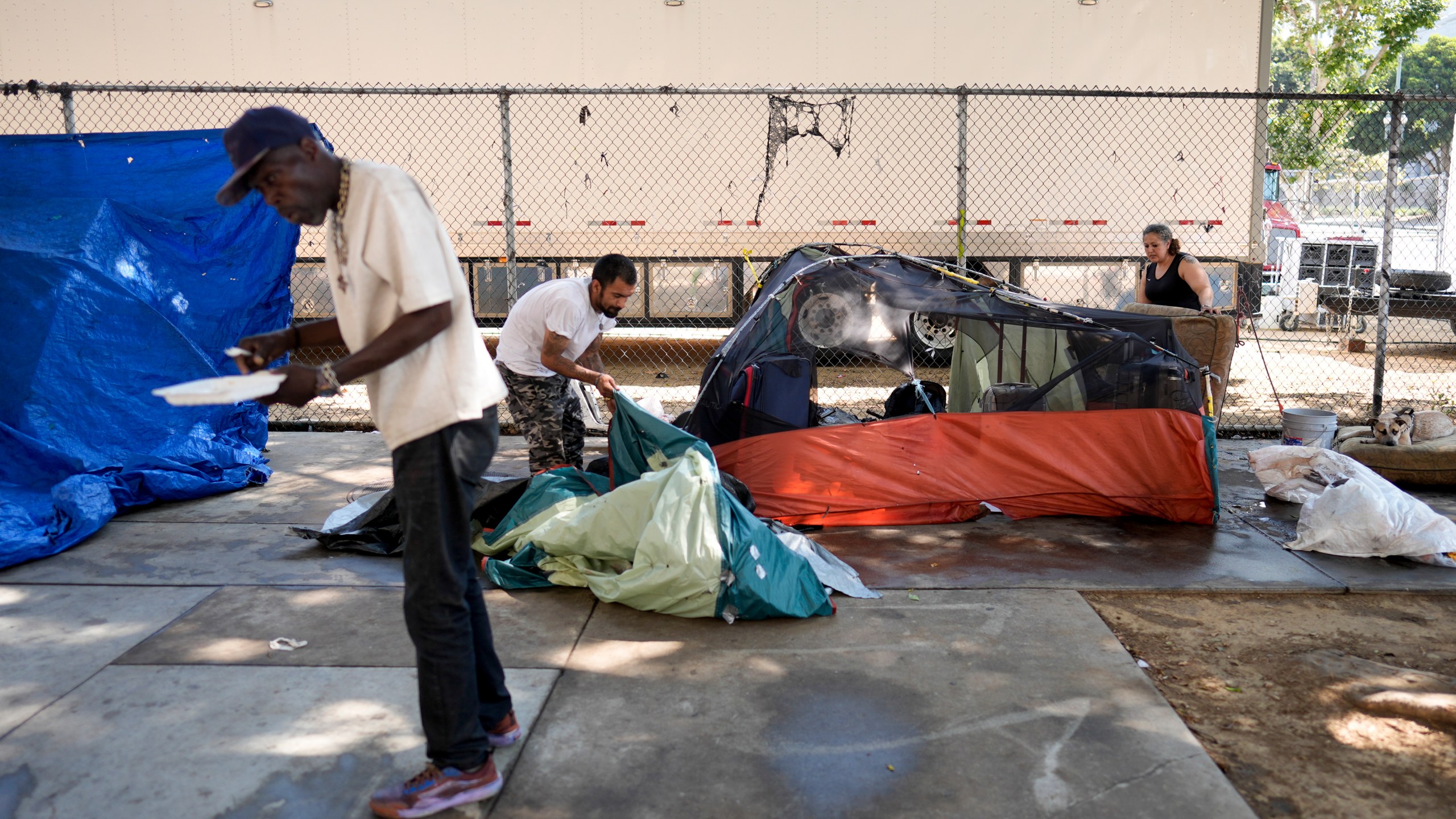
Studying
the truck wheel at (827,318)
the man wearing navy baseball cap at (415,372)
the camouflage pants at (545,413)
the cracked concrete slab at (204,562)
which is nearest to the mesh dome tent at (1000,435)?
the truck wheel at (827,318)

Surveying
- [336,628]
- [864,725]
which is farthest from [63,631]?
[864,725]

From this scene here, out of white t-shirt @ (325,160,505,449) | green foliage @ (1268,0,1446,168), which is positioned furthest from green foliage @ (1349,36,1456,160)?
white t-shirt @ (325,160,505,449)

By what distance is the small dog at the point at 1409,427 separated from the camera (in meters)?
6.08

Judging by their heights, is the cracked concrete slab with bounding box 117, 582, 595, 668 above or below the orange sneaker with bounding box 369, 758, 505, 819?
below

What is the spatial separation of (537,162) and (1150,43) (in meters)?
5.83

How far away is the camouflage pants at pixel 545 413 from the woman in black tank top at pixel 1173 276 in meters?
4.07

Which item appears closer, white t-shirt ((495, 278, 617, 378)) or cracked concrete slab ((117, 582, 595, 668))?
cracked concrete slab ((117, 582, 595, 668))

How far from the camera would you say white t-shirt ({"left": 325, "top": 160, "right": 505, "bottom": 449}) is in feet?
7.66

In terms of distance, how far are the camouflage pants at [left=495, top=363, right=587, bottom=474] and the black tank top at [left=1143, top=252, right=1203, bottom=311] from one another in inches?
162

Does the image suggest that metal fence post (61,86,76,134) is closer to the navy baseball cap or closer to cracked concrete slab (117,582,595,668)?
cracked concrete slab (117,582,595,668)

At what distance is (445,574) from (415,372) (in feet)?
1.64

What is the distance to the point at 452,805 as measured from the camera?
8.57 ft

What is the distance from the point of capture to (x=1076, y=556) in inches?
188

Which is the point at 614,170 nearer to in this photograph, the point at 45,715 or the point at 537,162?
the point at 537,162
